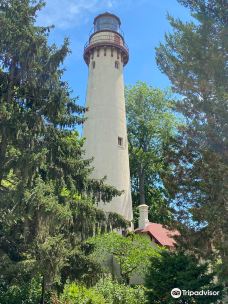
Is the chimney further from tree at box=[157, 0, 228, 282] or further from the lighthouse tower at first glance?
tree at box=[157, 0, 228, 282]

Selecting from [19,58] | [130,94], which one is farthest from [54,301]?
[130,94]

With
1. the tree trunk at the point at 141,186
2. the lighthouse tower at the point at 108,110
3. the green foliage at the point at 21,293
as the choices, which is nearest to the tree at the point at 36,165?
the green foliage at the point at 21,293

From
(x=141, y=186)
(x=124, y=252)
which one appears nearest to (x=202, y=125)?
(x=124, y=252)

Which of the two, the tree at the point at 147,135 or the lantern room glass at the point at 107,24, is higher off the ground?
the lantern room glass at the point at 107,24

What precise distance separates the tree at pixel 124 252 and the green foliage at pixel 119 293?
1.79 metres

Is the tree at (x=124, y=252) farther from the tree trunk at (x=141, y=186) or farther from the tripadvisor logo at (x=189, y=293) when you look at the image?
the tree trunk at (x=141, y=186)

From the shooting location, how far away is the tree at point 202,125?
1094 centimetres

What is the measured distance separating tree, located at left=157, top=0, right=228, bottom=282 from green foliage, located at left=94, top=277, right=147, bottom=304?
5.58 metres

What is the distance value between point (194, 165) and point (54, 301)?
6.22m

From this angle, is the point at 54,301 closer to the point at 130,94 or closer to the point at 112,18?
the point at 112,18

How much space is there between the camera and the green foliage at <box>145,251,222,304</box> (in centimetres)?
1185

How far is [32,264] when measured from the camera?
1032 cm

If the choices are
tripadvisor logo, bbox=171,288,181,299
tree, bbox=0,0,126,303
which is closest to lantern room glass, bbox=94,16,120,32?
tree, bbox=0,0,126,303

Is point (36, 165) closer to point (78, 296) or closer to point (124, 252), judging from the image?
point (78, 296)
